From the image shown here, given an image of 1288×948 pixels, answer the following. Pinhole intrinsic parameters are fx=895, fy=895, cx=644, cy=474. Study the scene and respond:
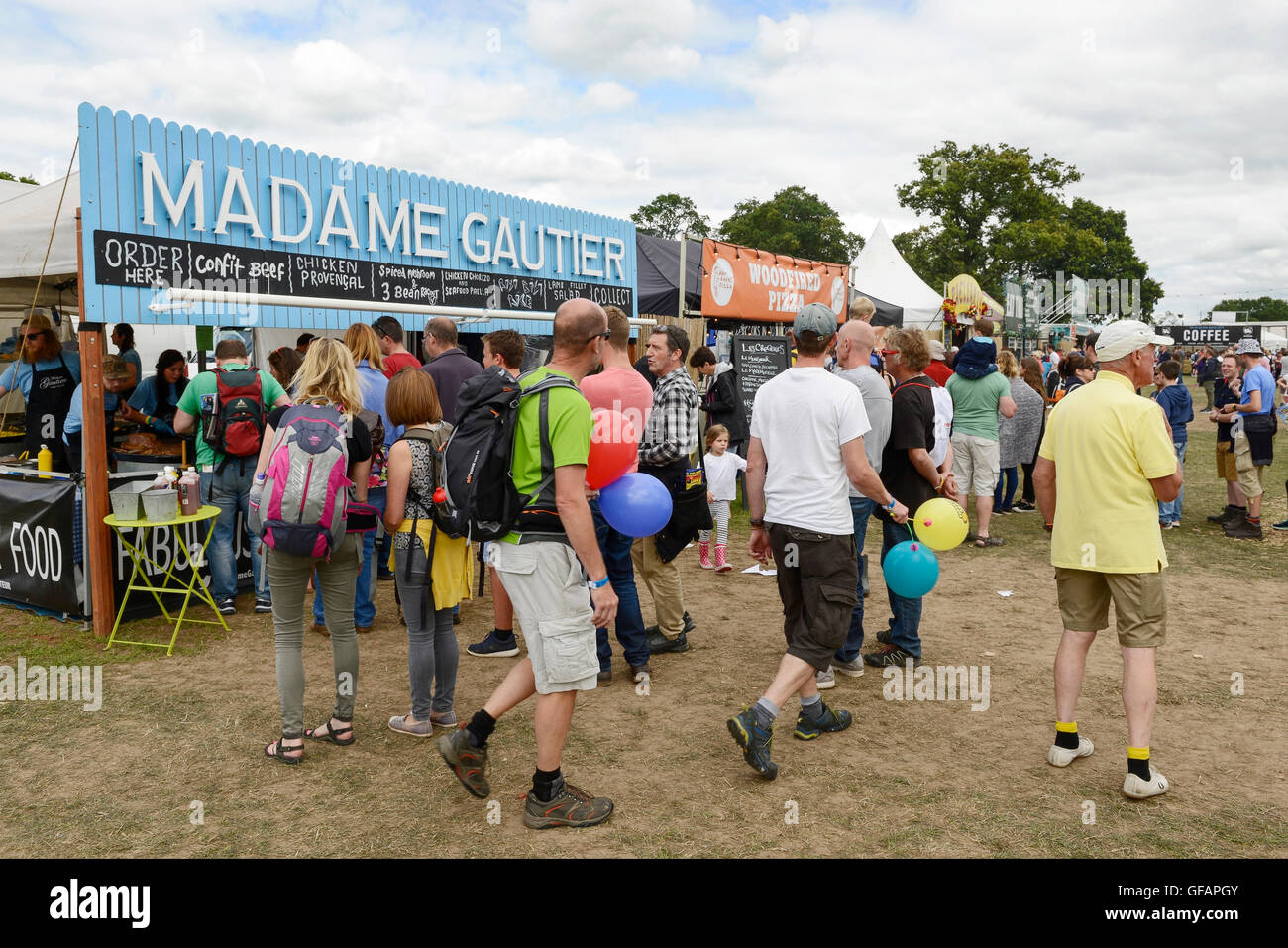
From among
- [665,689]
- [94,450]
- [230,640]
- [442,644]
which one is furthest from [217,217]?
[665,689]

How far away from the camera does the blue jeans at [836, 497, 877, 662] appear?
15.8 ft

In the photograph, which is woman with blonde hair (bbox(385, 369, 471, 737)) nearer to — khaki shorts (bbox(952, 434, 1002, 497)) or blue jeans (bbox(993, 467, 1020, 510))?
khaki shorts (bbox(952, 434, 1002, 497))

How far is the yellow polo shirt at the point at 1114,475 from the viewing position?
138 inches

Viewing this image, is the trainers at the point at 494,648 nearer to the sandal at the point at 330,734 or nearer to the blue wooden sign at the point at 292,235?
the sandal at the point at 330,734

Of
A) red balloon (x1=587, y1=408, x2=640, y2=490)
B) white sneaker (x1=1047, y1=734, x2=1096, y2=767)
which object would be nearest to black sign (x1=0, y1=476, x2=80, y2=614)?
red balloon (x1=587, y1=408, x2=640, y2=490)

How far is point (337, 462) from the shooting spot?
3828 millimetres

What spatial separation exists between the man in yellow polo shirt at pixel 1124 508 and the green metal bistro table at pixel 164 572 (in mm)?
4860

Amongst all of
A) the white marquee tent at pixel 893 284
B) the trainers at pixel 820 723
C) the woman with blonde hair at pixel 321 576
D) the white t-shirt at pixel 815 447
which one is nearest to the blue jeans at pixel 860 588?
the trainers at pixel 820 723

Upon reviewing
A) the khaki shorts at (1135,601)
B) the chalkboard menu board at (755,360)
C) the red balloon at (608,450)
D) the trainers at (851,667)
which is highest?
the chalkboard menu board at (755,360)

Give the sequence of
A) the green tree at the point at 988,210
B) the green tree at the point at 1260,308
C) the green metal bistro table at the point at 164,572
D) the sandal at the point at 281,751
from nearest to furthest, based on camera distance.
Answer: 1. the sandal at the point at 281,751
2. the green metal bistro table at the point at 164,572
3. the green tree at the point at 988,210
4. the green tree at the point at 1260,308

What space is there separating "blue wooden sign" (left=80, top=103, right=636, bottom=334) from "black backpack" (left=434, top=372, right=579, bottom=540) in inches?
143

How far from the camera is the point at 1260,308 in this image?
410 feet

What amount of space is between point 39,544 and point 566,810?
4688mm

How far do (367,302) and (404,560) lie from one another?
4006 millimetres
